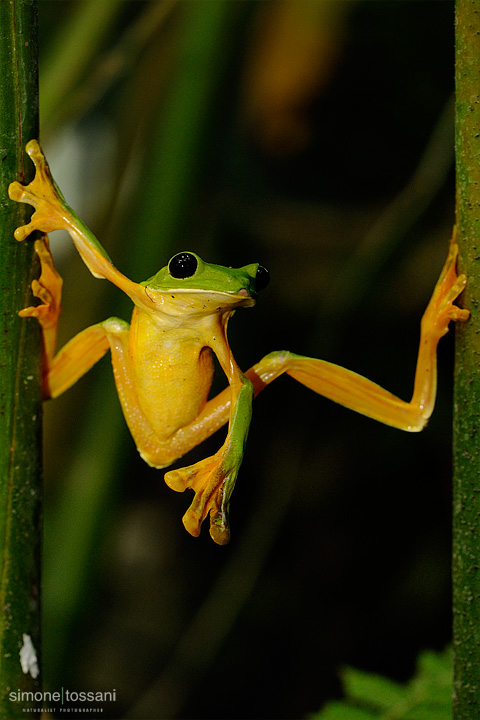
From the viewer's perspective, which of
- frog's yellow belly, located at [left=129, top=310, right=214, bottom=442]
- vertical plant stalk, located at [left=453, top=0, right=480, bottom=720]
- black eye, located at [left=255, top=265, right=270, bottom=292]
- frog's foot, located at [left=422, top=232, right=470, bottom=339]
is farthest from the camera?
frog's yellow belly, located at [left=129, top=310, right=214, bottom=442]

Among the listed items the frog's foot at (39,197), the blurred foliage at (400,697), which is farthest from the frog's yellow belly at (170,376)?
the blurred foliage at (400,697)

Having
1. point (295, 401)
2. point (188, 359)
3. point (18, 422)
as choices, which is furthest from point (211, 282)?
point (295, 401)

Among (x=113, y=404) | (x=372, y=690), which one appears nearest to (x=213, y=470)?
(x=372, y=690)

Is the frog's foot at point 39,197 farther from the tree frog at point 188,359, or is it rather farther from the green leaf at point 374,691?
the green leaf at point 374,691

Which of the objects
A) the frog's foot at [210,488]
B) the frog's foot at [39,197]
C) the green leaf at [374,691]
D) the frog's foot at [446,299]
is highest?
the frog's foot at [39,197]

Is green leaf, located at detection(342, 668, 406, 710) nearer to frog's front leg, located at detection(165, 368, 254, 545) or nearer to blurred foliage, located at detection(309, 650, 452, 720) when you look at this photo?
blurred foliage, located at detection(309, 650, 452, 720)

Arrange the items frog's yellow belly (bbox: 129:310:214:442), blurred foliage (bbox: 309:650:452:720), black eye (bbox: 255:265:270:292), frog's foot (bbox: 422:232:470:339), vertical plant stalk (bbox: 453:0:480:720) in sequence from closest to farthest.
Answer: vertical plant stalk (bbox: 453:0:480:720) → frog's foot (bbox: 422:232:470:339) → black eye (bbox: 255:265:270:292) → frog's yellow belly (bbox: 129:310:214:442) → blurred foliage (bbox: 309:650:452:720)

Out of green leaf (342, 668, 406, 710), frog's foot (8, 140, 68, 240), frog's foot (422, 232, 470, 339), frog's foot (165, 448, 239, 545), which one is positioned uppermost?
frog's foot (8, 140, 68, 240)

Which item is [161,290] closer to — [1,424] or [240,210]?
[1,424]

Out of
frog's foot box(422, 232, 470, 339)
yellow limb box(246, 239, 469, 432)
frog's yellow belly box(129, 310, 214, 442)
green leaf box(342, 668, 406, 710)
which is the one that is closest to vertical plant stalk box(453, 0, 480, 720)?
frog's foot box(422, 232, 470, 339)
